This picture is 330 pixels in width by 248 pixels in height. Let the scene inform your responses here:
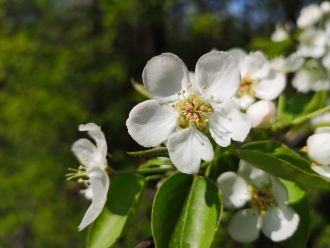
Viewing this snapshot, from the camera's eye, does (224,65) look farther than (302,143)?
No

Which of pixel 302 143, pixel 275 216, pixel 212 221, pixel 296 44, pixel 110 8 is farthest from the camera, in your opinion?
Answer: pixel 110 8

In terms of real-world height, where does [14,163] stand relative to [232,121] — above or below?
below

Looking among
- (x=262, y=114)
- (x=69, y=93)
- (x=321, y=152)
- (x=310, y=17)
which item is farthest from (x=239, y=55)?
(x=69, y=93)

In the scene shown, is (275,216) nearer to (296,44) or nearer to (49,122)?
(296,44)

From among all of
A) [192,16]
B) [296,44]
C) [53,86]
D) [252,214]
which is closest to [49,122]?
[53,86]

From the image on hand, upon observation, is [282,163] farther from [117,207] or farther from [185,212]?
[117,207]

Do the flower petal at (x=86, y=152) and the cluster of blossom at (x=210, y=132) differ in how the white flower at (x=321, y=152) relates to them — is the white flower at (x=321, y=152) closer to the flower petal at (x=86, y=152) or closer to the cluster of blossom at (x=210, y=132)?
the cluster of blossom at (x=210, y=132)
